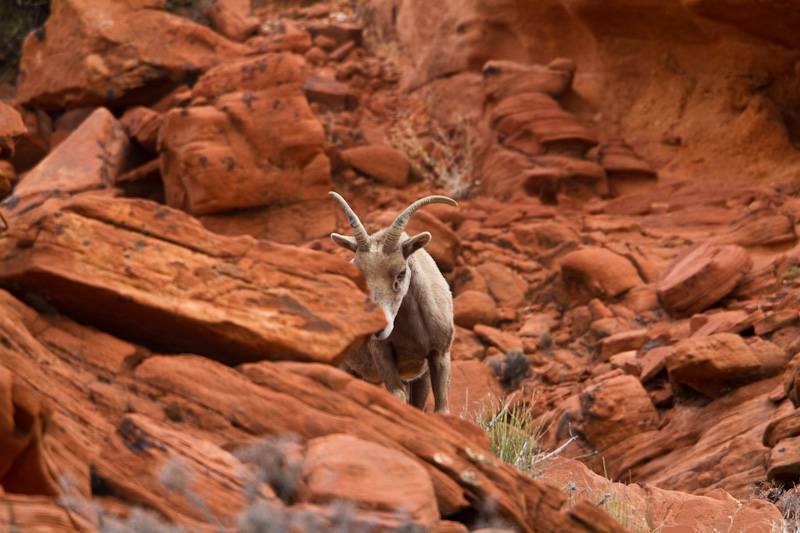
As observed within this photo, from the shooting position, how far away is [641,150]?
618 inches

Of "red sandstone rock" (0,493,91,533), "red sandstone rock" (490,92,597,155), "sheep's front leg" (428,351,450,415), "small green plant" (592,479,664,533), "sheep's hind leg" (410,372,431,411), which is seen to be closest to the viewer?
"red sandstone rock" (0,493,91,533)

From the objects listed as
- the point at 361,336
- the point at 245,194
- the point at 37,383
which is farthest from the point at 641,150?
the point at 37,383

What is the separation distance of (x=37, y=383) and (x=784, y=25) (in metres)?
13.1

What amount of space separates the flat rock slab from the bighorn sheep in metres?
1.44

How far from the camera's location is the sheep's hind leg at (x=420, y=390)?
7.82 metres

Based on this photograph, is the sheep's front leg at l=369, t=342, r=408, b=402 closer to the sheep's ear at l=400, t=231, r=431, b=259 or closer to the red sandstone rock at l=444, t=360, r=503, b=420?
the sheep's ear at l=400, t=231, r=431, b=259

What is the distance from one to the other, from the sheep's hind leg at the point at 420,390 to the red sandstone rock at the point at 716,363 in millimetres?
2917

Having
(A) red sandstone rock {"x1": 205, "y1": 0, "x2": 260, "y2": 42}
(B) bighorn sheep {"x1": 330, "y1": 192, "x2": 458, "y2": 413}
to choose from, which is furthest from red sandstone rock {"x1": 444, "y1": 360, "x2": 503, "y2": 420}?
(A) red sandstone rock {"x1": 205, "y1": 0, "x2": 260, "y2": 42}

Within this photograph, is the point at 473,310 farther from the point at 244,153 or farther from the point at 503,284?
the point at 244,153

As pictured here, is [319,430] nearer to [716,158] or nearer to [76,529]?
[76,529]

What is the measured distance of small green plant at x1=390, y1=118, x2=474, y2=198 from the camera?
16219mm

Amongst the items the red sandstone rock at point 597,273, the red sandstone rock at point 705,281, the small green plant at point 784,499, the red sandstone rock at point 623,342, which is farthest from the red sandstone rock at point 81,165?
the small green plant at point 784,499

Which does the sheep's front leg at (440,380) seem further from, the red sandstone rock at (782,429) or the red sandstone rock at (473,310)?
the red sandstone rock at (473,310)

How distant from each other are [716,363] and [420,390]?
325 centimetres
